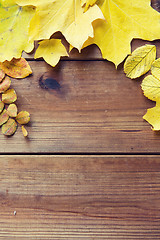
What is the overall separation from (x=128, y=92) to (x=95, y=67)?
10cm

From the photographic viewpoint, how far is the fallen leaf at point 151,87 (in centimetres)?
56

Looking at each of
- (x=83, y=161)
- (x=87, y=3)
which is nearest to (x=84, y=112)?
(x=83, y=161)

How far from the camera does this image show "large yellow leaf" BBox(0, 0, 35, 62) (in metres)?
0.57

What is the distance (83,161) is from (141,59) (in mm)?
261

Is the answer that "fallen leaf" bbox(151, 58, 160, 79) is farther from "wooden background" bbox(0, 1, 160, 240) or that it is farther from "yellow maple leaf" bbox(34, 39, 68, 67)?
"yellow maple leaf" bbox(34, 39, 68, 67)

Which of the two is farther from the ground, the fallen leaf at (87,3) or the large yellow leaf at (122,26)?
the fallen leaf at (87,3)

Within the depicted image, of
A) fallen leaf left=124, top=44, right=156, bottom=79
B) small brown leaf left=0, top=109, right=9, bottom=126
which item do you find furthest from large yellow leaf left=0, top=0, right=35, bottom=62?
fallen leaf left=124, top=44, right=156, bottom=79

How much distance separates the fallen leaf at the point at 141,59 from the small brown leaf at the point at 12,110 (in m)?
0.27

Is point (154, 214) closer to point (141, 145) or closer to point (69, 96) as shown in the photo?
point (141, 145)

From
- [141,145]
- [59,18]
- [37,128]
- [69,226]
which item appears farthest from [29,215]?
[59,18]

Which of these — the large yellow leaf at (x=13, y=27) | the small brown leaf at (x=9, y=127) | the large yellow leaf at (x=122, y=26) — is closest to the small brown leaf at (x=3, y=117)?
the small brown leaf at (x=9, y=127)

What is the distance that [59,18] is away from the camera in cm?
54

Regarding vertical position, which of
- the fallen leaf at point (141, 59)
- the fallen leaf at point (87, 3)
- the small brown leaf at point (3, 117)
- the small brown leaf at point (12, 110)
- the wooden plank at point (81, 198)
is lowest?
the wooden plank at point (81, 198)

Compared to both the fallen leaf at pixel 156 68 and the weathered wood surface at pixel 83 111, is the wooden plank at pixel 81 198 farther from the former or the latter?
the fallen leaf at pixel 156 68
